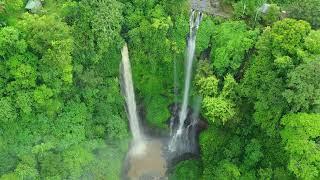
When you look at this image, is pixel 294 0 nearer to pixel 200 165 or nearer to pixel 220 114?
pixel 220 114

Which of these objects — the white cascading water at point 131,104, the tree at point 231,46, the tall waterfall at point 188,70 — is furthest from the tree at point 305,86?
the white cascading water at point 131,104

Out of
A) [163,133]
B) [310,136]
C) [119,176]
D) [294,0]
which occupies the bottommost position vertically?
[119,176]

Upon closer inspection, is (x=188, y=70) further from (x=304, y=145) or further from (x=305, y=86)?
(x=304, y=145)

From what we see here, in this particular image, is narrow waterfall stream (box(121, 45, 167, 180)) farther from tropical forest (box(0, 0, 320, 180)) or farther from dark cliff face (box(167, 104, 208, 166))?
dark cliff face (box(167, 104, 208, 166))

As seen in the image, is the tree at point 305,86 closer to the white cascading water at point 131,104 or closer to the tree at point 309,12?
the tree at point 309,12

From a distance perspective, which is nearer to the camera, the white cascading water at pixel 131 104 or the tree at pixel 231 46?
the tree at pixel 231 46

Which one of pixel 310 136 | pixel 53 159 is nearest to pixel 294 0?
pixel 310 136
